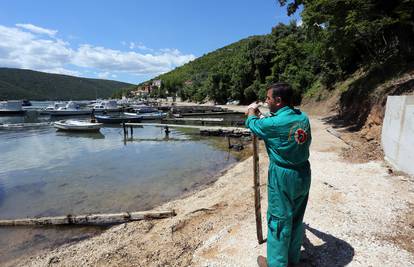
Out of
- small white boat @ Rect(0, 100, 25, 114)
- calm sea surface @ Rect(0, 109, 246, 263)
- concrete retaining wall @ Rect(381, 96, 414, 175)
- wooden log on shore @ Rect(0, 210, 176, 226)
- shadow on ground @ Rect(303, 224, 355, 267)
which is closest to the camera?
shadow on ground @ Rect(303, 224, 355, 267)

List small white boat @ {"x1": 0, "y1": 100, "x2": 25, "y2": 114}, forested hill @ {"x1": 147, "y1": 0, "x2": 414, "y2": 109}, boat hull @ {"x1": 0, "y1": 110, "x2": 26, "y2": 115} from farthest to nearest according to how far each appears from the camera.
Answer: boat hull @ {"x1": 0, "y1": 110, "x2": 26, "y2": 115} < small white boat @ {"x1": 0, "y1": 100, "x2": 25, "y2": 114} < forested hill @ {"x1": 147, "y1": 0, "x2": 414, "y2": 109}

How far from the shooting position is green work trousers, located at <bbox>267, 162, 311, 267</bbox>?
3.14 m

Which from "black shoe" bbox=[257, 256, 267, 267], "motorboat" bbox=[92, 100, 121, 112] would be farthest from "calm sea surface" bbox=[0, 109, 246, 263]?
"motorboat" bbox=[92, 100, 121, 112]

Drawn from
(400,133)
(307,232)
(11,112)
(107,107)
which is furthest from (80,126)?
(11,112)

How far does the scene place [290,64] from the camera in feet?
160

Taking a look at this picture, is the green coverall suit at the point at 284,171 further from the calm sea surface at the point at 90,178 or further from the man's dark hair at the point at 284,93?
the calm sea surface at the point at 90,178

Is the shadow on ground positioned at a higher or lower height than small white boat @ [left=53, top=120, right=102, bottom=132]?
higher

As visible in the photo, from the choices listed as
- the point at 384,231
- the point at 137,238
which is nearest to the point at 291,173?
the point at 384,231

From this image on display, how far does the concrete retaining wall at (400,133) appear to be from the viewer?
23.5 ft

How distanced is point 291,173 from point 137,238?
487 cm

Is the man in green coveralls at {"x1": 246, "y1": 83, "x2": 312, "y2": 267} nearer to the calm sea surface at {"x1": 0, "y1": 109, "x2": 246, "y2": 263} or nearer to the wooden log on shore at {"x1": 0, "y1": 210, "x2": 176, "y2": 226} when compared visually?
the wooden log on shore at {"x1": 0, "y1": 210, "x2": 176, "y2": 226}

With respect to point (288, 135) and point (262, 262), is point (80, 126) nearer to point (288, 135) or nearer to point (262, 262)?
point (262, 262)

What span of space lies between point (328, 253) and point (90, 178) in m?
13.0

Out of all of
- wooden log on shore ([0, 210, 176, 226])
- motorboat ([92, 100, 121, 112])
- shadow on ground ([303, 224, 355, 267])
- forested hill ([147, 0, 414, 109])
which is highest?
forested hill ([147, 0, 414, 109])
